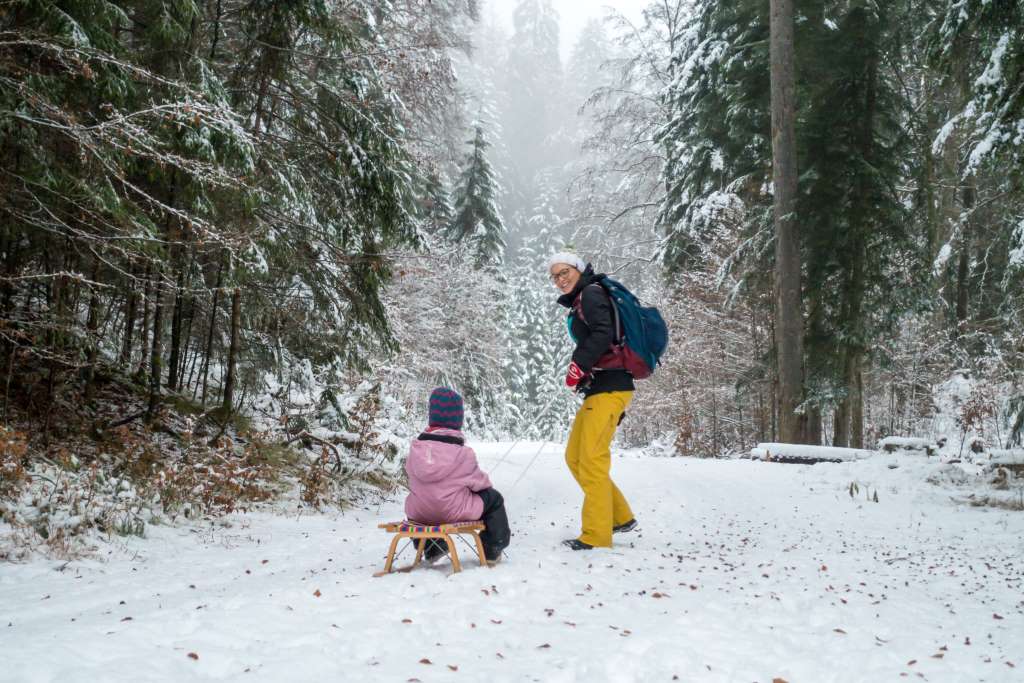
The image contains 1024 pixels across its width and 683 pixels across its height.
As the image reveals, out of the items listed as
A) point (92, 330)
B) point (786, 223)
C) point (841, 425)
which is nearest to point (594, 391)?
point (92, 330)

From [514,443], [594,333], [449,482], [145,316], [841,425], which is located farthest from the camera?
[514,443]

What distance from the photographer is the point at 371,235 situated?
27.8ft

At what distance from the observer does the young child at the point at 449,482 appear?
4.18 meters

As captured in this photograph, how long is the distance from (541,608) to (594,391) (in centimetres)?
174

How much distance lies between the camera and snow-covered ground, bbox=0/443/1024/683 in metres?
2.64

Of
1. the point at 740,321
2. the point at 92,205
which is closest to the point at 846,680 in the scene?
the point at 92,205

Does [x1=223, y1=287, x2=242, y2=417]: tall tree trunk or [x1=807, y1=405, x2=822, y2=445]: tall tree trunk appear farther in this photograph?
[x1=807, y1=405, x2=822, y2=445]: tall tree trunk

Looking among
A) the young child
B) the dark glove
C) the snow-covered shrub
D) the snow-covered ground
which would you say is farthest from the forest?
the young child

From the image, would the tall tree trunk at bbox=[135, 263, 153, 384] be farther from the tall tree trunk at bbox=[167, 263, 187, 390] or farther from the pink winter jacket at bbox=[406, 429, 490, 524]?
the pink winter jacket at bbox=[406, 429, 490, 524]

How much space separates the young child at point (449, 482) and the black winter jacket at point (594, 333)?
3.10 ft

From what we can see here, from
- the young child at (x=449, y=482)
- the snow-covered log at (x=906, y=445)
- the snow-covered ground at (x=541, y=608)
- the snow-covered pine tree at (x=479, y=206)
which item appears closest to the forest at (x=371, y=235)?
the snow-covered log at (x=906, y=445)

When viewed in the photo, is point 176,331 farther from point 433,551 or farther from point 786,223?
point 786,223

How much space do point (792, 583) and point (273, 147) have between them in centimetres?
681

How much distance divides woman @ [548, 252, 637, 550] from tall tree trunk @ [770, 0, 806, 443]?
24.4 feet
